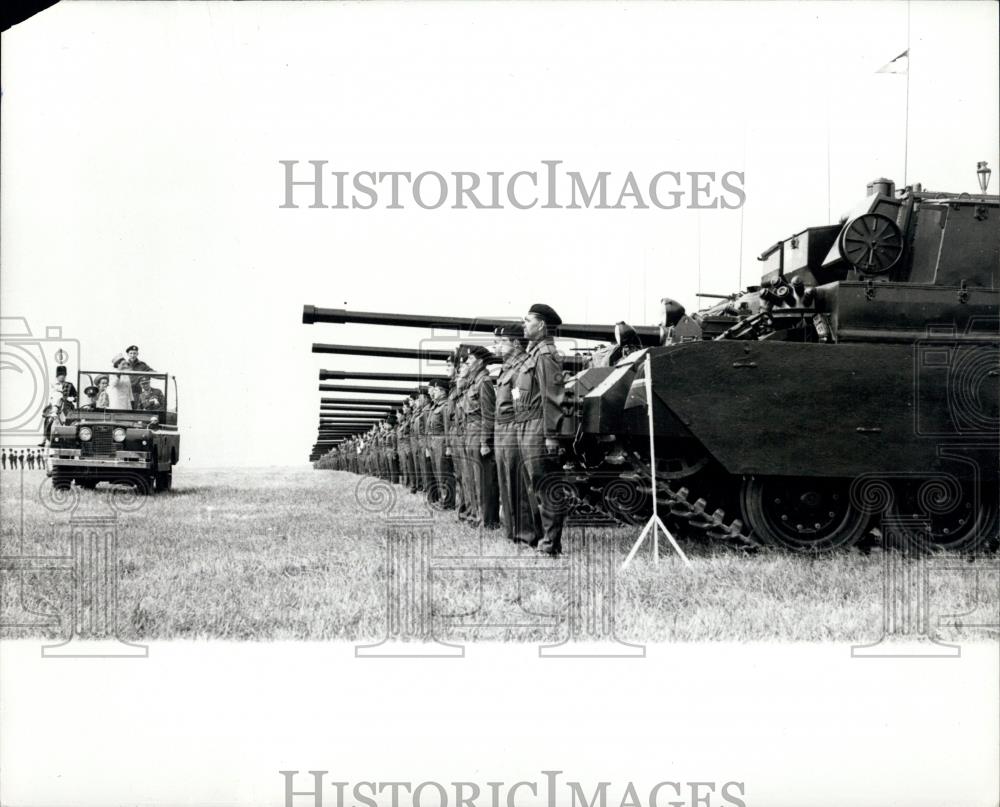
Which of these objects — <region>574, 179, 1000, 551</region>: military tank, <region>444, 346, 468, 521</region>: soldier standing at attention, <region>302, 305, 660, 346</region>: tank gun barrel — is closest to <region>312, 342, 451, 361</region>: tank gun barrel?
<region>444, 346, 468, 521</region>: soldier standing at attention

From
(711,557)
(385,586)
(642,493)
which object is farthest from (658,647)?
(642,493)

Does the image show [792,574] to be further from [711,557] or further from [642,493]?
[642,493]

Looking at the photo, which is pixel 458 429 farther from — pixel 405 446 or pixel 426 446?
pixel 405 446

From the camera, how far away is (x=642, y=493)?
914cm

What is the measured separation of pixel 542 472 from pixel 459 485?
407 centimetres

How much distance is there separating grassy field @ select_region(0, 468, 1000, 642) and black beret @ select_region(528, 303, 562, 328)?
1892 mm

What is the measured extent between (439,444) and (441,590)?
6963 mm

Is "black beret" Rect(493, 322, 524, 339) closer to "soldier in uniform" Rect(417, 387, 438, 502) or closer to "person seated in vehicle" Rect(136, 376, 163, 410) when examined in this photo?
"person seated in vehicle" Rect(136, 376, 163, 410)

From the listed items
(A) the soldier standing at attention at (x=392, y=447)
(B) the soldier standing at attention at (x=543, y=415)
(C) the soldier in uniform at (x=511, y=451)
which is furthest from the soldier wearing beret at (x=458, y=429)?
(A) the soldier standing at attention at (x=392, y=447)

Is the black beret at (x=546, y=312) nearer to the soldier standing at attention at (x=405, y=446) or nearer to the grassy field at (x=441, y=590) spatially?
the grassy field at (x=441, y=590)

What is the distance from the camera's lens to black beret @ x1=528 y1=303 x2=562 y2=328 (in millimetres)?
8500

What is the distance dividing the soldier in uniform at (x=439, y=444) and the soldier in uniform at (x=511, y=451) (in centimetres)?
311

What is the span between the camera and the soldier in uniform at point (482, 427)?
1045cm

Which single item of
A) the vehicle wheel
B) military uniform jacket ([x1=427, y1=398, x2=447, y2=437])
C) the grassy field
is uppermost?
military uniform jacket ([x1=427, y1=398, x2=447, y2=437])
